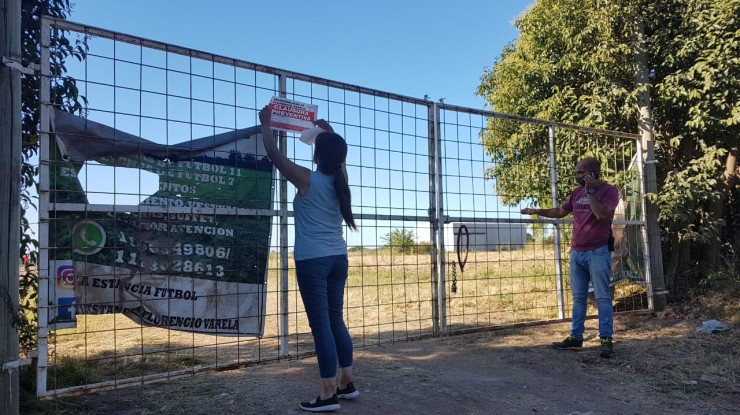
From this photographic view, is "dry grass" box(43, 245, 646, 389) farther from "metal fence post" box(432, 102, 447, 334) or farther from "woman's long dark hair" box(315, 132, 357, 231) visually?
"woman's long dark hair" box(315, 132, 357, 231)

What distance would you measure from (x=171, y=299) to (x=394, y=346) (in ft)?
7.60

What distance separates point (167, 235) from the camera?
3.92 meters

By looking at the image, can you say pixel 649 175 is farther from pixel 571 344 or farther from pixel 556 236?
pixel 571 344

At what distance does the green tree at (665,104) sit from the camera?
6797 millimetres

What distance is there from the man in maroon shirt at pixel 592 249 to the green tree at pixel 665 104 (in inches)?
48.3

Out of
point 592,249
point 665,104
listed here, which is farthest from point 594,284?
point 665,104

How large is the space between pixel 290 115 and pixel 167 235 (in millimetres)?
1314

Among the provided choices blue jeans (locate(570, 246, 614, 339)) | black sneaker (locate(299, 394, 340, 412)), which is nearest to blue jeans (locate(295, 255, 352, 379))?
black sneaker (locate(299, 394, 340, 412))

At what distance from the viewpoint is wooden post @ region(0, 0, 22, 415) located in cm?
290

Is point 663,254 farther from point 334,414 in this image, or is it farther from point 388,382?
point 334,414

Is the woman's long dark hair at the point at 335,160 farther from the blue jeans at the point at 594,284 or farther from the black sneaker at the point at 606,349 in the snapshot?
the black sneaker at the point at 606,349

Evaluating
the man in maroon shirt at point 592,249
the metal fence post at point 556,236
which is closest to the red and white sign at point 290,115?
the man in maroon shirt at point 592,249

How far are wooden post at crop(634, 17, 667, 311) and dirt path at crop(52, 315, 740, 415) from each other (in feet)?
5.86

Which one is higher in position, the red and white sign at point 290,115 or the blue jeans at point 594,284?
the red and white sign at point 290,115
